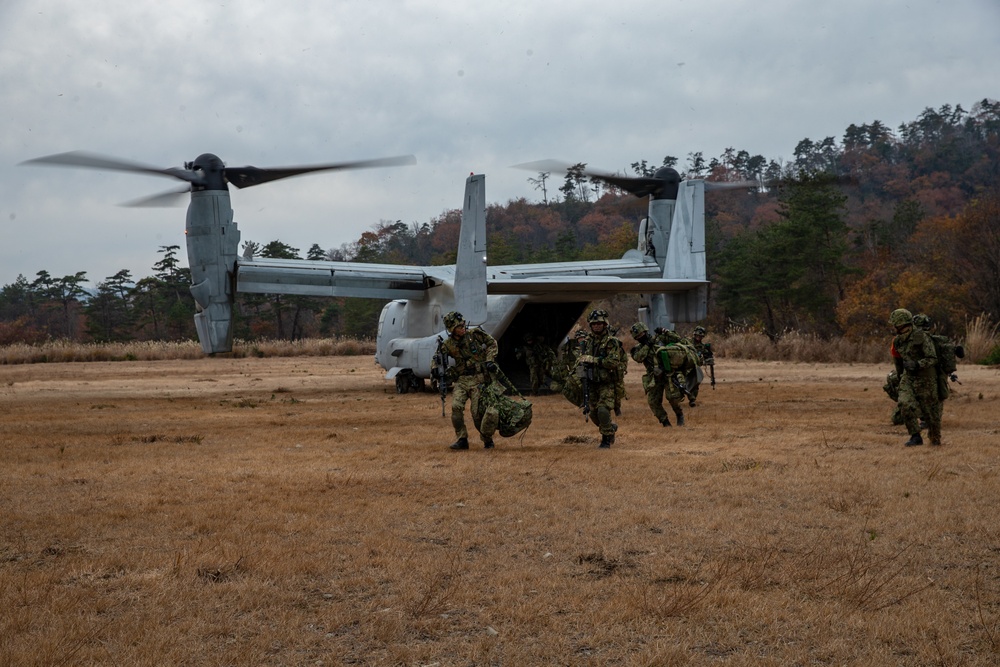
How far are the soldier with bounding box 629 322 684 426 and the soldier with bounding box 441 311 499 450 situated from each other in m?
3.03

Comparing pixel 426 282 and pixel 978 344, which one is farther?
pixel 978 344

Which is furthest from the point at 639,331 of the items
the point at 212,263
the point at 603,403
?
the point at 212,263

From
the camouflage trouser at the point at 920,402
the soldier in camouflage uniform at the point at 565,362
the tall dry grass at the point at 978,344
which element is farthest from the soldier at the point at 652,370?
the tall dry grass at the point at 978,344

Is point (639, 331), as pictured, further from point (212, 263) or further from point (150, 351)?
point (150, 351)

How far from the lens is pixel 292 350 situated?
1901 inches

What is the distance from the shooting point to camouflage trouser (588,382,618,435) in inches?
452

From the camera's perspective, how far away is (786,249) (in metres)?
43.7

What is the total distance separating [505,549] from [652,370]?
790 centimetres

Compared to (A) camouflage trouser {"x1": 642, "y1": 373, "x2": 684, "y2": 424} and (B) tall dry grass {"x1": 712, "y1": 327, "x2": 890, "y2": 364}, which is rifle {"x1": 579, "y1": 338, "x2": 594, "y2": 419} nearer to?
(A) camouflage trouser {"x1": 642, "y1": 373, "x2": 684, "y2": 424}

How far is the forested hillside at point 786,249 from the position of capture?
38594 millimetres

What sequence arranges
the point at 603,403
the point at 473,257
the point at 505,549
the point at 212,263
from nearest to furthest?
the point at 505,549 < the point at 603,403 < the point at 473,257 < the point at 212,263

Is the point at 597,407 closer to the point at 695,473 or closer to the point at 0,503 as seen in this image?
the point at 695,473

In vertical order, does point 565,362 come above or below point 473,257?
below

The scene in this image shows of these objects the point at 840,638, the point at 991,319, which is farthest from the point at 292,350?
the point at 840,638
